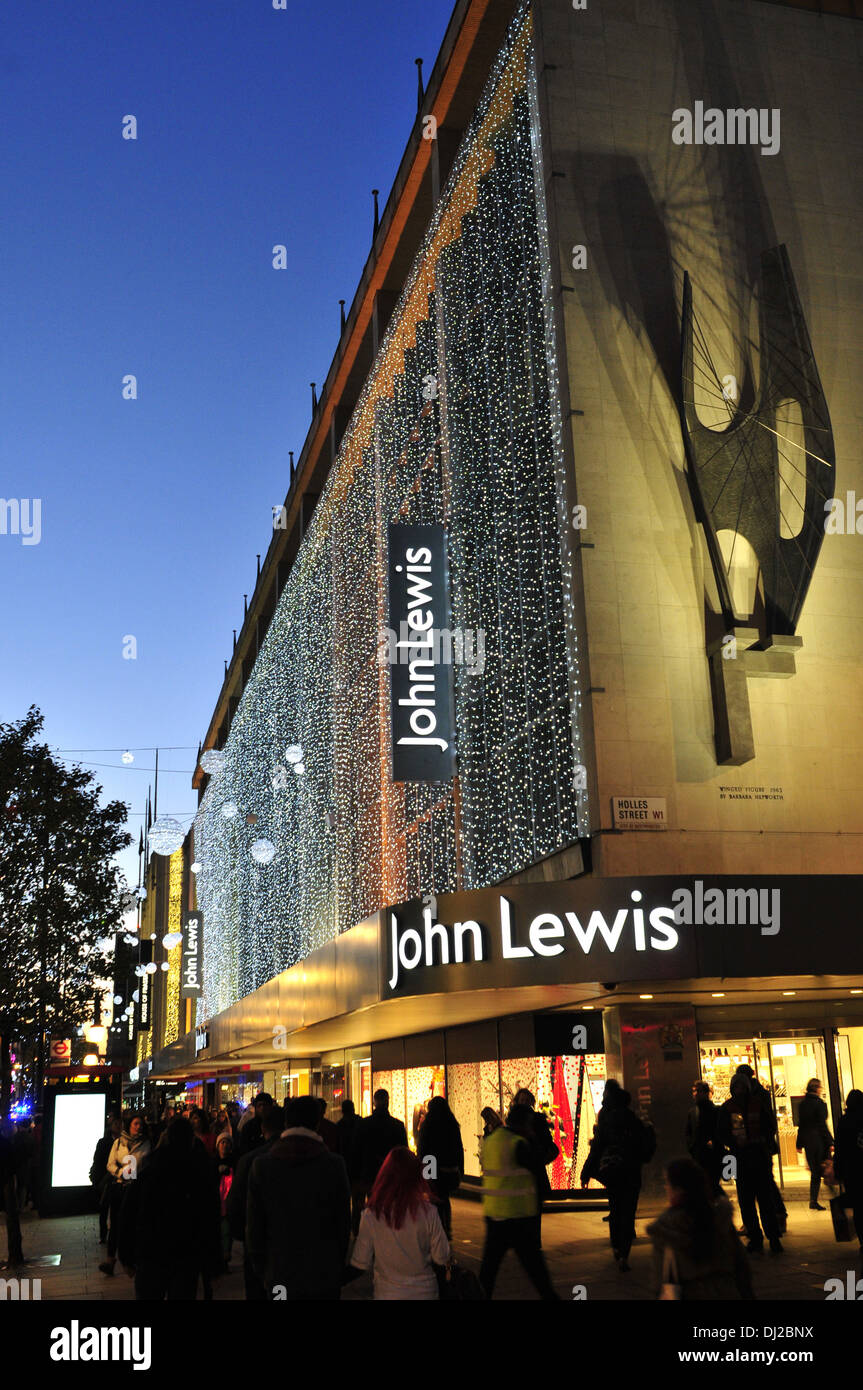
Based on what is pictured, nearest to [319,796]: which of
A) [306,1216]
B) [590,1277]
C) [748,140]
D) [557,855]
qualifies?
[557,855]

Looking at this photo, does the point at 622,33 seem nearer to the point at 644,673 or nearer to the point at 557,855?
the point at 644,673

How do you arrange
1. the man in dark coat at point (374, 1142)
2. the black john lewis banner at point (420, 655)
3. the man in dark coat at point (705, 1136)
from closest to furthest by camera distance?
the man in dark coat at point (374, 1142)
the man in dark coat at point (705, 1136)
the black john lewis banner at point (420, 655)

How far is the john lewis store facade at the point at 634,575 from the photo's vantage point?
1634cm

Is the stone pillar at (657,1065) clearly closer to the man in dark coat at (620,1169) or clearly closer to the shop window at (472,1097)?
the man in dark coat at (620,1169)

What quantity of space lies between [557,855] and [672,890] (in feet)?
8.89

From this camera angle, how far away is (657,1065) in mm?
17094

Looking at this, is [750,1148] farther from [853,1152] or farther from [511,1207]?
[511,1207]

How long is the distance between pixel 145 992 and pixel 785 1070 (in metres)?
87.8

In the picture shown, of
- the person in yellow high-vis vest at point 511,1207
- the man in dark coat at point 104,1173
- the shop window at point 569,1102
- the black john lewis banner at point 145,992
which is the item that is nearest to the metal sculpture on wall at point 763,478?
the shop window at point 569,1102

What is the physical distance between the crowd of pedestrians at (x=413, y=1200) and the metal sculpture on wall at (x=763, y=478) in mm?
5969

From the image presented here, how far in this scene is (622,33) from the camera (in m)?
19.8

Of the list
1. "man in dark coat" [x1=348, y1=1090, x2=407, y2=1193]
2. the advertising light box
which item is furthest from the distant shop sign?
the advertising light box

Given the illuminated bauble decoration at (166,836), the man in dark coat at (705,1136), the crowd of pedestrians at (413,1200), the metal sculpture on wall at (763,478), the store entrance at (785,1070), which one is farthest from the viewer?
the illuminated bauble decoration at (166,836)

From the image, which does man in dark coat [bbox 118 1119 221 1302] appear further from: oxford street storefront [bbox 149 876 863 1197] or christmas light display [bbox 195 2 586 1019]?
christmas light display [bbox 195 2 586 1019]
